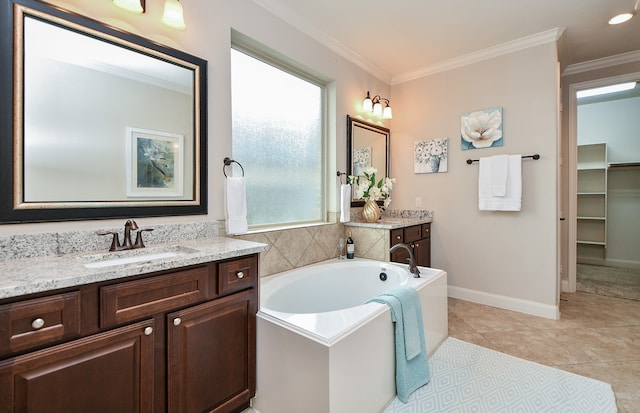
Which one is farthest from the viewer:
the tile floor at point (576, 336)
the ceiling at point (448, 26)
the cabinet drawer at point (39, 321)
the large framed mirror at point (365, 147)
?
the large framed mirror at point (365, 147)

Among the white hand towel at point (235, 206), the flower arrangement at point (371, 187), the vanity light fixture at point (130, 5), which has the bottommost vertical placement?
the white hand towel at point (235, 206)

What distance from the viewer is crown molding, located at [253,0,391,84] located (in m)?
2.29

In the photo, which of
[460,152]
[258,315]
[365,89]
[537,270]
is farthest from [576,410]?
[365,89]

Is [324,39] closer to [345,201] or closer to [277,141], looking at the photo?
[277,141]

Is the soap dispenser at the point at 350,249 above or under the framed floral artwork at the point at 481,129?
under

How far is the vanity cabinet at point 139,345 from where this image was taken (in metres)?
0.94

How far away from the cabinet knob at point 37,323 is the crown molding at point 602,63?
195 inches

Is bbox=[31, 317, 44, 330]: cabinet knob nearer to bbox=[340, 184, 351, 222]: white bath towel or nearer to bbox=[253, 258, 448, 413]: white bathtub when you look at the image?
bbox=[253, 258, 448, 413]: white bathtub

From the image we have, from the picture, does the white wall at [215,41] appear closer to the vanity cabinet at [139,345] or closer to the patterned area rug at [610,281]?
the vanity cabinet at [139,345]

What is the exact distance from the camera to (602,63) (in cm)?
329

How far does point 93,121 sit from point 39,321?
3.18 feet

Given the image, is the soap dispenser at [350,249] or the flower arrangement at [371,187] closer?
the soap dispenser at [350,249]

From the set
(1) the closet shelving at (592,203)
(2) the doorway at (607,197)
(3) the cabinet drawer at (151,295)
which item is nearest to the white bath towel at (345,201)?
(3) the cabinet drawer at (151,295)

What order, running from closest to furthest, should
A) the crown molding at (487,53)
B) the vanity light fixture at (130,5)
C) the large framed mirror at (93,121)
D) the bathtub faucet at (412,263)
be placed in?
the large framed mirror at (93,121)
the vanity light fixture at (130,5)
the bathtub faucet at (412,263)
the crown molding at (487,53)
